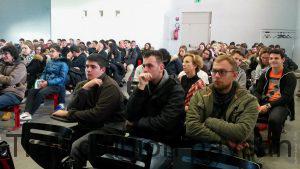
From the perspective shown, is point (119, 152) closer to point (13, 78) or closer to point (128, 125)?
point (128, 125)

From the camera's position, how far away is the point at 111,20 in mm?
14125

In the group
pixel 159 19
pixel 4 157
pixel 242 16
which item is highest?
pixel 242 16

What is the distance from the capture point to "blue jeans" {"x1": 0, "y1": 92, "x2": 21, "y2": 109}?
4.47 meters

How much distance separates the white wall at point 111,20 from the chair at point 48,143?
37.5ft

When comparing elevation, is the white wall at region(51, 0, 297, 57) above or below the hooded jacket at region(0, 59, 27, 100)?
above

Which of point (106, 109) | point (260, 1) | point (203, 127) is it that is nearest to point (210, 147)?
point (203, 127)

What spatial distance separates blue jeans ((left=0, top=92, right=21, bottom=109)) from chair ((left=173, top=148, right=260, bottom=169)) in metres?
3.38

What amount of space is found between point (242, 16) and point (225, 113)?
12.0 m

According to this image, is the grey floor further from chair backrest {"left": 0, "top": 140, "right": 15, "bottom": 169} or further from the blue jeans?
chair backrest {"left": 0, "top": 140, "right": 15, "bottom": 169}

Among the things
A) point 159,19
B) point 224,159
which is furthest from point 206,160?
point 159,19

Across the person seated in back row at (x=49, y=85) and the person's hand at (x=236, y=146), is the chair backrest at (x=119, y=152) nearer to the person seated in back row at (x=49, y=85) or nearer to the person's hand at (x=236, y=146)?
the person's hand at (x=236, y=146)

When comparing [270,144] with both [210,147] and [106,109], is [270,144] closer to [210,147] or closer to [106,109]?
[210,147]

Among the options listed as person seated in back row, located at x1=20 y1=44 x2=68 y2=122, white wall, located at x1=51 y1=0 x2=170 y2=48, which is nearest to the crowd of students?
person seated in back row, located at x1=20 y1=44 x2=68 y2=122

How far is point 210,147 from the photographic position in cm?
246
